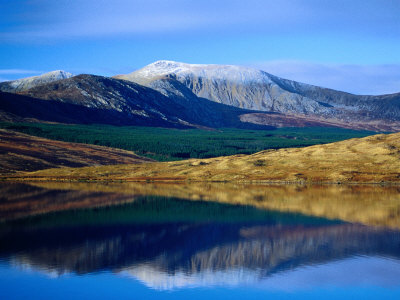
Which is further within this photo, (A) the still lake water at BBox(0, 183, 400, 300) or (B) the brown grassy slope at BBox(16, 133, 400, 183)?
(B) the brown grassy slope at BBox(16, 133, 400, 183)

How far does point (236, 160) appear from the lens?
132m

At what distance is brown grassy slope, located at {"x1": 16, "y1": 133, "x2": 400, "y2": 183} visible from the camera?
108m

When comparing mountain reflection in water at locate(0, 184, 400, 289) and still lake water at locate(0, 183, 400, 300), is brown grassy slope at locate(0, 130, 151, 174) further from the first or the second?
mountain reflection in water at locate(0, 184, 400, 289)

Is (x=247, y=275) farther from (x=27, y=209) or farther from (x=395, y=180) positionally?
(x=395, y=180)

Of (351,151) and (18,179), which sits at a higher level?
(351,151)

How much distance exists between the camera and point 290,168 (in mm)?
118250

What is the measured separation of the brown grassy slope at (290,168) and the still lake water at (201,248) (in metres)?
35.7

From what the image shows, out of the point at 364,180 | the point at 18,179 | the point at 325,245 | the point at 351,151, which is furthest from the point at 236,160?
the point at 325,245

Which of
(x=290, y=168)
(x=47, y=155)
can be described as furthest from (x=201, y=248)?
(x=47, y=155)

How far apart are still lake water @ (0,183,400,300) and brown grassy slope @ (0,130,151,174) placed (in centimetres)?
6865

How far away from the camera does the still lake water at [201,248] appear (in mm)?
31550

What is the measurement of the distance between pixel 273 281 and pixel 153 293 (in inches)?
309

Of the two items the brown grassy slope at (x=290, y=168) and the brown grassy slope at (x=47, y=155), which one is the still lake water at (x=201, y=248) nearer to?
the brown grassy slope at (x=290, y=168)

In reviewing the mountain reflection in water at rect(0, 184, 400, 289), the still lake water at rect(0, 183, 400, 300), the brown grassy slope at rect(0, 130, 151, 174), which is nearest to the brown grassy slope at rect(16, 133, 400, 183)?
the brown grassy slope at rect(0, 130, 151, 174)
